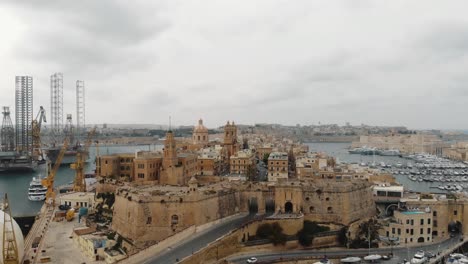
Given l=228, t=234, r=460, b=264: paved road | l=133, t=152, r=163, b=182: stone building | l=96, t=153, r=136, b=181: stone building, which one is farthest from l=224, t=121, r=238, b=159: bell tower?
l=228, t=234, r=460, b=264: paved road

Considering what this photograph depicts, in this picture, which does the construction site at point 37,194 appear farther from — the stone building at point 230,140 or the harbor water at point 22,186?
the stone building at point 230,140

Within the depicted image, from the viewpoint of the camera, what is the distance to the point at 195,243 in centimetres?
2439

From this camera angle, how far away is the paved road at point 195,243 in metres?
22.7

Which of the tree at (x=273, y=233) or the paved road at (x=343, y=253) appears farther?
the tree at (x=273, y=233)

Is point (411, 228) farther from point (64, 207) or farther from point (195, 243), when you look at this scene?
point (64, 207)

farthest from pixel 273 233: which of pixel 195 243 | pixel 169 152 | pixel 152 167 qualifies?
pixel 152 167

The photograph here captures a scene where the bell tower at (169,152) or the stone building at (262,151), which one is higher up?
the bell tower at (169,152)

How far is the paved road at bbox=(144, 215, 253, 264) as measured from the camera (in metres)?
22.7

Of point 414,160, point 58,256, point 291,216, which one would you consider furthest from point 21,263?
point 414,160

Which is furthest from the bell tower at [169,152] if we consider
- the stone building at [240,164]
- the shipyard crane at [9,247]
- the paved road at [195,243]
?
the shipyard crane at [9,247]

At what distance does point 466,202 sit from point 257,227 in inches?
566

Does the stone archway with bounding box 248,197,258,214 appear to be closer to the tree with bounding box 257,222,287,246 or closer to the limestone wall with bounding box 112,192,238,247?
the tree with bounding box 257,222,287,246

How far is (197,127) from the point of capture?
58.5 meters

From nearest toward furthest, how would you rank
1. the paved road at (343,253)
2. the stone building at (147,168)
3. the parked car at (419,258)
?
the parked car at (419,258)
the paved road at (343,253)
the stone building at (147,168)
